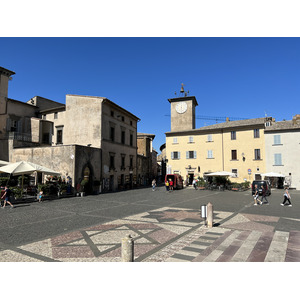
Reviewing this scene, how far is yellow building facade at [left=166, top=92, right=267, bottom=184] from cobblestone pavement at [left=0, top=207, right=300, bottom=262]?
24090mm

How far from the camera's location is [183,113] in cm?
4053

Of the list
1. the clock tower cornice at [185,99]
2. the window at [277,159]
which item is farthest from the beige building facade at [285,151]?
the clock tower cornice at [185,99]

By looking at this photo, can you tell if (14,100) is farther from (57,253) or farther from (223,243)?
(223,243)

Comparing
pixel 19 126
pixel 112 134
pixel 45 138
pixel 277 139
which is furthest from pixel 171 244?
pixel 277 139

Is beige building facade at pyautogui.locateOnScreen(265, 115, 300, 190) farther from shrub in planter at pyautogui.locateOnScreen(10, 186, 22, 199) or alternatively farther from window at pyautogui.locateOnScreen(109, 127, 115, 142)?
shrub in planter at pyautogui.locateOnScreen(10, 186, 22, 199)

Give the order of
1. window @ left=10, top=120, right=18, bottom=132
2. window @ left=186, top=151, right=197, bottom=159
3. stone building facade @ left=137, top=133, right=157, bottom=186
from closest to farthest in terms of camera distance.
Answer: window @ left=10, top=120, right=18, bottom=132
window @ left=186, top=151, right=197, bottom=159
stone building facade @ left=137, top=133, right=157, bottom=186

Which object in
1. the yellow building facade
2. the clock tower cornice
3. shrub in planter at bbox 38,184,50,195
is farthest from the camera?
the clock tower cornice

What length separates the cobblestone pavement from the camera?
5633 millimetres

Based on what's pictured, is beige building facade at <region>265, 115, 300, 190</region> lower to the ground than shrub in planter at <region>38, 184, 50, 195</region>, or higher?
higher

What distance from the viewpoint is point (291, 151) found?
29.7 metres

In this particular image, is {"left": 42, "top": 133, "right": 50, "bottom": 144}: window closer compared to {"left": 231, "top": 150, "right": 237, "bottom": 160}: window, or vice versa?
{"left": 42, "top": 133, "right": 50, "bottom": 144}: window

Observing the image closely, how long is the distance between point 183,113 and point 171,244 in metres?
35.4

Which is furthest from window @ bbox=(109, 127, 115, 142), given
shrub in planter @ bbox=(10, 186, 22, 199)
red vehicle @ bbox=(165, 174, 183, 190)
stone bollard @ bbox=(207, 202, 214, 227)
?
stone bollard @ bbox=(207, 202, 214, 227)

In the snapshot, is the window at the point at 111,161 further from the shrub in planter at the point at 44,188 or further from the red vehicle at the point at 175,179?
the shrub in planter at the point at 44,188
